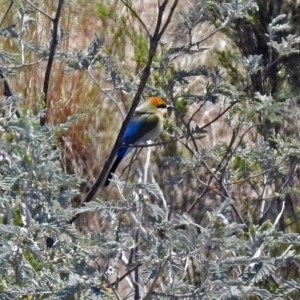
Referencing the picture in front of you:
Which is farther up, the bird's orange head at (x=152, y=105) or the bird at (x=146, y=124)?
the bird's orange head at (x=152, y=105)

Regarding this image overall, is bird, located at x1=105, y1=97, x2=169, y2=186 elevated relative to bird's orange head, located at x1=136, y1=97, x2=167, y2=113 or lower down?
lower down

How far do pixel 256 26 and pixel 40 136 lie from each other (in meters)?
2.39

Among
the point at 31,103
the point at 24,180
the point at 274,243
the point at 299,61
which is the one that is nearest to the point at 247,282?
the point at 274,243

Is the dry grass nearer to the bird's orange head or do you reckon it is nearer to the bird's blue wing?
the bird's orange head

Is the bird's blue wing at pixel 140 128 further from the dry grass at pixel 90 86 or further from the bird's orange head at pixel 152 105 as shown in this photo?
the dry grass at pixel 90 86

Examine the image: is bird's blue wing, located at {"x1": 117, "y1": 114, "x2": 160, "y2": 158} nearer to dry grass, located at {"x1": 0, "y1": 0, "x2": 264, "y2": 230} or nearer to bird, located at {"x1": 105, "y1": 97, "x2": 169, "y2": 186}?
bird, located at {"x1": 105, "y1": 97, "x2": 169, "y2": 186}

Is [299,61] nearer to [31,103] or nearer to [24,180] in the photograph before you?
[31,103]

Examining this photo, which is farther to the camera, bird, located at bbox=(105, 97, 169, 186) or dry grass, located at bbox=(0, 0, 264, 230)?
dry grass, located at bbox=(0, 0, 264, 230)

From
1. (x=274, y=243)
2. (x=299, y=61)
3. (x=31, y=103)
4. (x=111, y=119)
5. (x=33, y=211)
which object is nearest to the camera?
(x=33, y=211)

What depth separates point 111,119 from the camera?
4.57 meters

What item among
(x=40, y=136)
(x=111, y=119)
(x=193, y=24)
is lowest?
(x=111, y=119)

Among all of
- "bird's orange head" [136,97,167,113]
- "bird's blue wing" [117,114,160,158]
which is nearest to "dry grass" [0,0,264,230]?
"bird's orange head" [136,97,167,113]

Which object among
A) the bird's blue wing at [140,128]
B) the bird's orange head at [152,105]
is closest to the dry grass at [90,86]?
the bird's orange head at [152,105]

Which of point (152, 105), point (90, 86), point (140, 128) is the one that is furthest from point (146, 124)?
point (90, 86)
